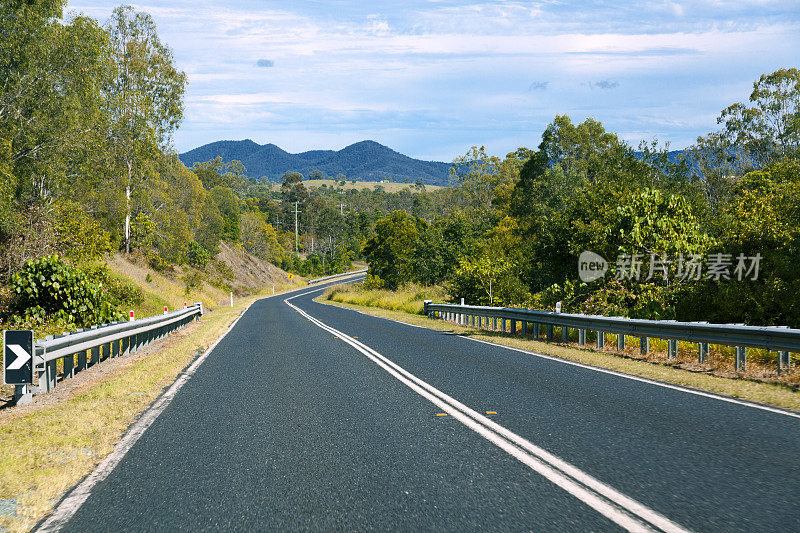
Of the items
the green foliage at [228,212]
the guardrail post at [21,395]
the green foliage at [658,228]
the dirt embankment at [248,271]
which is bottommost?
the dirt embankment at [248,271]

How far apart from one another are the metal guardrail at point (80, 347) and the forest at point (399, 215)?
317 cm

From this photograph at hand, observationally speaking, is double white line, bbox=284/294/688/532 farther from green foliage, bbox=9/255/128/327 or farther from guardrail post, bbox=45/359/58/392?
green foliage, bbox=9/255/128/327

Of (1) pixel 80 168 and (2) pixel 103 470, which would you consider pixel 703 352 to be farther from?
(1) pixel 80 168

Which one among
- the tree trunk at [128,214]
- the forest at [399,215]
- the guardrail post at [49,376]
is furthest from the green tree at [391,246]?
the guardrail post at [49,376]

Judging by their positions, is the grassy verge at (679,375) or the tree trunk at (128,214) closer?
the grassy verge at (679,375)

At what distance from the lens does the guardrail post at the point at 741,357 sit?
10227 millimetres

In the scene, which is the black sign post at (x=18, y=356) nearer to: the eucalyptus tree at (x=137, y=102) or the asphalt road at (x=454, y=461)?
the asphalt road at (x=454, y=461)

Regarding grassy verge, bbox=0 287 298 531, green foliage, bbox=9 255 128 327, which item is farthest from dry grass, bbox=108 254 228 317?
grassy verge, bbox=0 287 298 531

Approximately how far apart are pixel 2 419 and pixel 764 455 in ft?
26.4

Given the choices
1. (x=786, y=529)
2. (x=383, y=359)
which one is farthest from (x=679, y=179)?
(x=786, y=529)

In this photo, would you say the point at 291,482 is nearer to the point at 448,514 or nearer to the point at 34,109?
the point at 448,514

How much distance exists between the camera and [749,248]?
1495cm

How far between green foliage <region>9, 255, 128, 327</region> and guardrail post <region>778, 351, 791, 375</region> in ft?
54.1

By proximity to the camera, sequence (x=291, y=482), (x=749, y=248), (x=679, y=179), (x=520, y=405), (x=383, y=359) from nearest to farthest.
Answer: (x=291, y=482)
(x=520, y=405)
(x=383, y=359)
(x=749, y=248)
(x=679, y=179)
